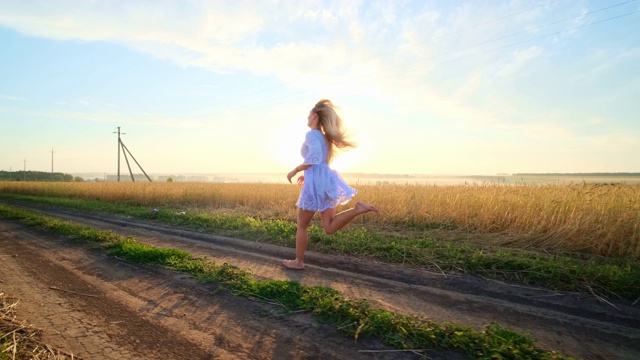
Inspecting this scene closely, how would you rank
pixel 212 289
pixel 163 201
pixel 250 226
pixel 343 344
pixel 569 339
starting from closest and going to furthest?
pixel 343 344 < pixel 569 339 < pixel 212 289 < pixel 250 226 < pixel 163 201

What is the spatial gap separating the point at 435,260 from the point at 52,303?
4.87 m

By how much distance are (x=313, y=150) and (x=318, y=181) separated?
42 centimetres

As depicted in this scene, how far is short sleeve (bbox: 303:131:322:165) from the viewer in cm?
458

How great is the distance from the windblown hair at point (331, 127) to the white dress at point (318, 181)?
0.32 feet

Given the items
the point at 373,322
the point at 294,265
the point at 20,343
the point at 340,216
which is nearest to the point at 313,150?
the point at 340,216

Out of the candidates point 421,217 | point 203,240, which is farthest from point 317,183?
point 421,217

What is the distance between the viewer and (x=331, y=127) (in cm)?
466

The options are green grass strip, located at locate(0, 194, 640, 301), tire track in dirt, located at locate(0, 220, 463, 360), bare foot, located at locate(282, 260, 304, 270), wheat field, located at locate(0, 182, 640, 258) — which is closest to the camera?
tire track in dirt, located at locate(0, 220, 463, 360)

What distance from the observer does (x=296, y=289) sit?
12.3 feet

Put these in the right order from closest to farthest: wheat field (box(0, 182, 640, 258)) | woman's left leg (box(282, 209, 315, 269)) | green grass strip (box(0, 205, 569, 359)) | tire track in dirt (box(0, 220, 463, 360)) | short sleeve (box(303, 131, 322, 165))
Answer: green grass strip (box(0, 205, 569, 359))
tire track in dirt (box(0, 220, 463, 360))
short sleeve (box(303, 131, 322, 165))
woman's left leg (box(282, 209, 315, 269))
wheat field (box(0, 182, 640, 258))

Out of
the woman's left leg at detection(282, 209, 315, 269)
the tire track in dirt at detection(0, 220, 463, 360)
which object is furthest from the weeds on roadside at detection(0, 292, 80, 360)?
the woman's left leg at detection(282, 209, 315, 269)

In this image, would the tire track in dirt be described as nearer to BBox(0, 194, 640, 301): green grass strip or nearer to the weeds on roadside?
the weeds on roadside

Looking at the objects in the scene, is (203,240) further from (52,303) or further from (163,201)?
(163,201)

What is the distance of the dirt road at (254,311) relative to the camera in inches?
105
